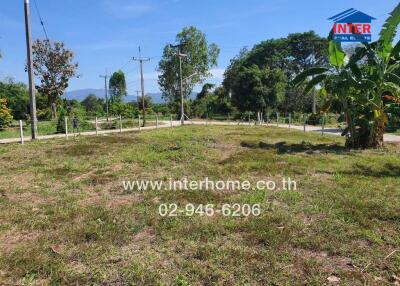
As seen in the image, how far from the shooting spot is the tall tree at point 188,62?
60.0m

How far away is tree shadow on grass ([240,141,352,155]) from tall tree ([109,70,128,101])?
6978cm

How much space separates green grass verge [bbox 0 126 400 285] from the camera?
4.06 m

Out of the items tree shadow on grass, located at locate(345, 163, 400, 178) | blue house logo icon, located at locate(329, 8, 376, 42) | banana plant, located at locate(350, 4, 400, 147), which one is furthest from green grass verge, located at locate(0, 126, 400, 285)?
blue house logo icon, located at locate(329, 8, 376, 42)

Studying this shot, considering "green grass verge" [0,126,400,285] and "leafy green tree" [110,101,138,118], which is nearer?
"green grass verge" [0,126,400,285]

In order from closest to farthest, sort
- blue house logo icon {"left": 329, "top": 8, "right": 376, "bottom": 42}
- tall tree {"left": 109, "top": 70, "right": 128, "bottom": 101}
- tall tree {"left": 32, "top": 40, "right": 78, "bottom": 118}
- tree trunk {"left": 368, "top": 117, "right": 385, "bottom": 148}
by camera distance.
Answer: tree trunk {"left": 368, "top": 117, "right": 385, "bottom": 148} → blue house logo icon {"left": 329, "top": 8, "right": 376, "bottom": 42} → tall tree {"left": 32, "top": 40, "right": 78, "bottom": 118} → tall tree {"left": 109, "top": 70, "right": 128, "bottom": 101}

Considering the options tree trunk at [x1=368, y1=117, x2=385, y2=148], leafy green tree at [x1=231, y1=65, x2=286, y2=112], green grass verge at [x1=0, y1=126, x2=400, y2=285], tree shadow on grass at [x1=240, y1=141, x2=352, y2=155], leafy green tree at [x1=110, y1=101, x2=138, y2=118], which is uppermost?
leafy green tree at [x1=231, y1=65, x2=286, y2=112]

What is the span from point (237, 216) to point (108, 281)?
8.14 ft

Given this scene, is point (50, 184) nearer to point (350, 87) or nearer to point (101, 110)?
point (350, 87)

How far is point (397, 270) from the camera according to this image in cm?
399

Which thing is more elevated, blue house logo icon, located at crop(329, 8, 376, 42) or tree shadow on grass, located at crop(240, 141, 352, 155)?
blue house logo icon, located at crop(329, 8, 376, 42)

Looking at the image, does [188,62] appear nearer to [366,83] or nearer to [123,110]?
[123,110]

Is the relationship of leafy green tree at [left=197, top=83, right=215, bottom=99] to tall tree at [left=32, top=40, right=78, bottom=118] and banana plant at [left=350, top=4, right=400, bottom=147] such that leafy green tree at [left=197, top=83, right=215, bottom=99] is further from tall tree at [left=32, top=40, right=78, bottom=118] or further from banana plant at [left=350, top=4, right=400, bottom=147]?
banana plant at [left=350, top=4, right=400, bottom=147]

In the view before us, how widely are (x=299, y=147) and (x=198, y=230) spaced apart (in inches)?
363

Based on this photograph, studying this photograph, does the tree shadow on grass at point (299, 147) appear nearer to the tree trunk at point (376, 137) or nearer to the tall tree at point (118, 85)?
the tree trunk at point (376, 137)
